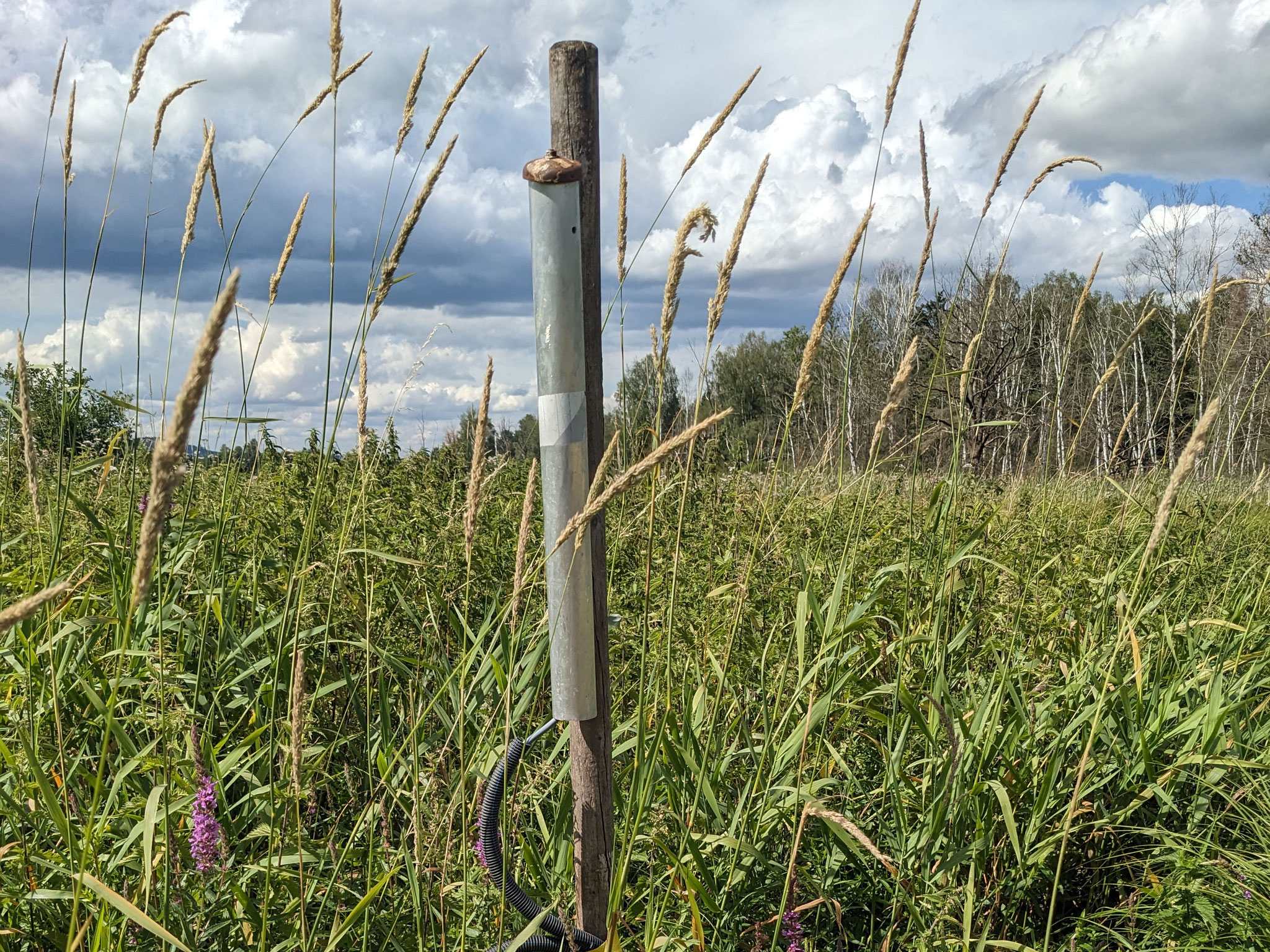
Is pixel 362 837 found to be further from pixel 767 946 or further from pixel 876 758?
pixel 876 758

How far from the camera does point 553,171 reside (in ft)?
5.12

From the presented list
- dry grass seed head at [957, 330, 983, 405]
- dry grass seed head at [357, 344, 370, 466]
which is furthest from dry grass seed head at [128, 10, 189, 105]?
dry grass seed head at [957, 330, 983, 405]

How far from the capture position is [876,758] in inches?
92.1

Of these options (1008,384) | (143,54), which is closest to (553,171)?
(143,54)

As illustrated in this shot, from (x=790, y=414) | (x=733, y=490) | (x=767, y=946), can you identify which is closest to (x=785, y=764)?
(x=767, y=946)

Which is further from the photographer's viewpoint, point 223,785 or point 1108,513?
point 1108,513

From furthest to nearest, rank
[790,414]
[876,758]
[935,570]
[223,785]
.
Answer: [876,758] → [935,570] → [223,785] → [790,414]

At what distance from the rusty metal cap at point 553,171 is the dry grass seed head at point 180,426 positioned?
38.3 inches

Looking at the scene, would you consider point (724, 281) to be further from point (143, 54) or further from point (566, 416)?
point (143, 54)

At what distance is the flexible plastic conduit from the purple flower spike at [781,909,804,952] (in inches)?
14.9

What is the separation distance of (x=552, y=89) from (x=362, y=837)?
5.71 ft

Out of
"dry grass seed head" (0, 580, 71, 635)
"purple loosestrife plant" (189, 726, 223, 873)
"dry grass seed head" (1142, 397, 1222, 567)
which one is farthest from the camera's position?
"purple loosestrife plant" (189, 726, 223, 873)

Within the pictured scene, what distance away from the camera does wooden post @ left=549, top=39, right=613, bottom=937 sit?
165 centimetres

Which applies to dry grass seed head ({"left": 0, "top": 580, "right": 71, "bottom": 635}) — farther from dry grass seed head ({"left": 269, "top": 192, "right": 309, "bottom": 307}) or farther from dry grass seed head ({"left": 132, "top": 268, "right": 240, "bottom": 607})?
dry grass seed head ({"left": 269, "top": 192, "right": 309, "bottom": 307})
